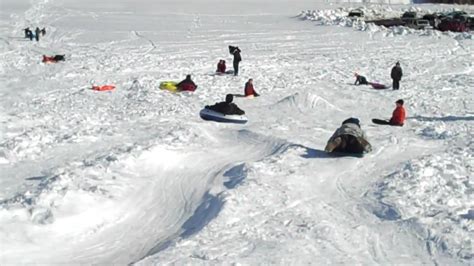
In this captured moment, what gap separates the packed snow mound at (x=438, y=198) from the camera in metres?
8.85

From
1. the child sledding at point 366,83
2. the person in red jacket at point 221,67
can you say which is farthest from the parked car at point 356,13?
the child sledding at point 366,83

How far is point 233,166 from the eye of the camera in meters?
12.4

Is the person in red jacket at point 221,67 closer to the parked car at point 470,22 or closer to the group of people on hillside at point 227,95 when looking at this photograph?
the group of people on hillside at point 227,95

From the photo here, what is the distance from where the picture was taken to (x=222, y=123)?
16.0 meters

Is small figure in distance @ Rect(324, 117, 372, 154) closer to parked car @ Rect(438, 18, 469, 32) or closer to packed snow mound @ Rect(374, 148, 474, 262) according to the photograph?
packed snow mound @ Rect(374, 148, 474, 262)

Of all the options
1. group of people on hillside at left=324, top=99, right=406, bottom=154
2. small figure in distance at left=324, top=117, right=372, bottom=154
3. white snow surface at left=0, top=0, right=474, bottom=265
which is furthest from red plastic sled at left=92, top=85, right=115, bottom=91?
small figure in distance at left=324, top=117, right=372, bottom=154

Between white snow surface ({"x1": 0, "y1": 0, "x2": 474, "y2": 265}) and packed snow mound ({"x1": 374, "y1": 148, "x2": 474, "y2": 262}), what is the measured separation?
29mm

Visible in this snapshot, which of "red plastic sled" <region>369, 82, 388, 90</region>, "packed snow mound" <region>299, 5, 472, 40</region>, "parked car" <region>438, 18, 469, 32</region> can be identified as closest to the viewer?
"red plastic sled" <region>369, 82, 388, 90</region>

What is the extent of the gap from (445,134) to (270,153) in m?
4.36

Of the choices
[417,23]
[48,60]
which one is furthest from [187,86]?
[417,23]

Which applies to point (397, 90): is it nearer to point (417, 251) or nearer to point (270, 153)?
point (270, 153)

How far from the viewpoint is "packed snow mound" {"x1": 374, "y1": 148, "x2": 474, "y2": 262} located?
885cm

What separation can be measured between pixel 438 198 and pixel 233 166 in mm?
3946

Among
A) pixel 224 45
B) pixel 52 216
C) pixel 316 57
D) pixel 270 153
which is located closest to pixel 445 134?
pixel 270 153
